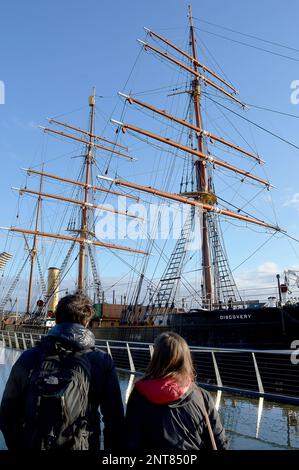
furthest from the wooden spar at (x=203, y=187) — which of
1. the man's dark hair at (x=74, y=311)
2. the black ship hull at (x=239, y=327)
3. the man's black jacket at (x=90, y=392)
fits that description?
the man's black jacket at (x=90, y=392)

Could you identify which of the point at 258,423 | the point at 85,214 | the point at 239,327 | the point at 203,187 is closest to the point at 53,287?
the point at 85,214

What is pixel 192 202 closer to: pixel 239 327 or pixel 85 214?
pixel 239 327

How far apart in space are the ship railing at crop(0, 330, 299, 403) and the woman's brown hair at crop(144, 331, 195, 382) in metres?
4.19

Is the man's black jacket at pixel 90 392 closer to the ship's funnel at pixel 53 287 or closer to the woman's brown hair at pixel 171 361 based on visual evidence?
the woman's brown hair at pixel 171 361

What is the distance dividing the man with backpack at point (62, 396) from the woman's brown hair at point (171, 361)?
0.81ft

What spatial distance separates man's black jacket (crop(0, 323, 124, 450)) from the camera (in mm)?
1955

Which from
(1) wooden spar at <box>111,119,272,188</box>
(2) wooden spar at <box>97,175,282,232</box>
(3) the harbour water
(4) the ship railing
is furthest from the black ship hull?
(1) wooden spar at <box>111,119,272,188</box>

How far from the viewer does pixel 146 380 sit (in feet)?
6.59

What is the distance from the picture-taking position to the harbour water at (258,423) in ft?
14.2

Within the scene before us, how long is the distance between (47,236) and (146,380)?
A: 130 feet

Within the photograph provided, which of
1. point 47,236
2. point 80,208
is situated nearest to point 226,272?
point 80,208

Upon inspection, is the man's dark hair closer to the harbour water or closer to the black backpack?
the black backpack

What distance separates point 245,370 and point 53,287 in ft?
106
